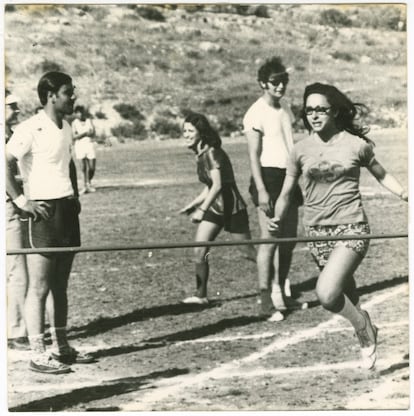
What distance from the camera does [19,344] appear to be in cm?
509

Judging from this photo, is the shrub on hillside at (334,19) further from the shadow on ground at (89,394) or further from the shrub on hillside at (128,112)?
the shadow on ground at (89,394)

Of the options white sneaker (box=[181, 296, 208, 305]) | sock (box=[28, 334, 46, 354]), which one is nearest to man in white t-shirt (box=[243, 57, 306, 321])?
white sneaker (box=[181, 296, 208, 305])

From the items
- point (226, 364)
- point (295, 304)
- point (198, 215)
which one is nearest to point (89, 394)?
point (226, 364)

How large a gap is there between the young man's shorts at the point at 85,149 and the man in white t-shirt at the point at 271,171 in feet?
2.77

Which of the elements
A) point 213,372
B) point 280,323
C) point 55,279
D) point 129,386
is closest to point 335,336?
point 280,323

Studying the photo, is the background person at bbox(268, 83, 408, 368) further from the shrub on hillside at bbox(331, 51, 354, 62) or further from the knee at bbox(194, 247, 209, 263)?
the knee at bbox(194, 247, 209, 263)

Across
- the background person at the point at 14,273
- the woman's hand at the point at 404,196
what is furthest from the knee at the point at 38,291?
the woman's hand at the point at 404,196

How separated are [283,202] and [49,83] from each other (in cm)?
140

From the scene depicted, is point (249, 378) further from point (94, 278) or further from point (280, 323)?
point (94, 278)

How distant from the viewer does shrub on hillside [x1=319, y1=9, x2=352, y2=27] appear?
537 cm

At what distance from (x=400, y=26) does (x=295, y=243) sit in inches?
54.2

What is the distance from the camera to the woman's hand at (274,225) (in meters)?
5.20

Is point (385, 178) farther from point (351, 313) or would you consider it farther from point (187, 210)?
point (187, 210)

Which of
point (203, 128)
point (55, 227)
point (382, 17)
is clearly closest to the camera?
point (55, 227)
